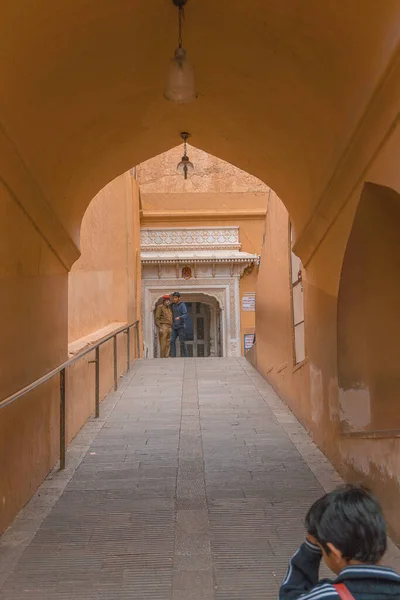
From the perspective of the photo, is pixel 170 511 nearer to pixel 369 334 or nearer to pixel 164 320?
pixel 369 334

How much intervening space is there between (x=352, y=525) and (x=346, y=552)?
7cm

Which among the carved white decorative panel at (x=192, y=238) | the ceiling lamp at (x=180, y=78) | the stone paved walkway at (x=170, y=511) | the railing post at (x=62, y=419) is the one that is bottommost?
the stone paved walkway at (x=170, y=511)

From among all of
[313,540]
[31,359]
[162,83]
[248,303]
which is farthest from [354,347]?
[248,303]

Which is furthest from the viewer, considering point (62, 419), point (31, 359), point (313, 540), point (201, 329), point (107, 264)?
point (201, 329)

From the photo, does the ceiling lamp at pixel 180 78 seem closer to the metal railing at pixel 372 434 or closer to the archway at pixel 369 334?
the archway at pixel 369 334

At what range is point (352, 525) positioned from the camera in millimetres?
1434

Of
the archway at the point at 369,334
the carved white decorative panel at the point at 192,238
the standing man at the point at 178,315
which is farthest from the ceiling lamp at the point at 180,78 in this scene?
the carved white decorative panel at the point at 192,238

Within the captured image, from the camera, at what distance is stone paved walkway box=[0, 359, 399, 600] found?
2.96 metres

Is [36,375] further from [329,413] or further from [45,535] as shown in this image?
[329,413]

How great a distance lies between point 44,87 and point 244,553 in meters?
3.12

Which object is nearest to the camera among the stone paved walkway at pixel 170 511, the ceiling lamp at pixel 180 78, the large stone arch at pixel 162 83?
the stone paved walkway at pixel 170 511

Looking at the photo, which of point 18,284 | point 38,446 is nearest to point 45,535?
point 38,446

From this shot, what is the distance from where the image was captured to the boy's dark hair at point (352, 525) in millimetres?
1420

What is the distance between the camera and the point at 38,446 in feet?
14.9
